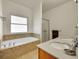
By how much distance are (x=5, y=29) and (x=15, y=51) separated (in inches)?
46.4

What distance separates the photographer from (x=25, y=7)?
15.8ft

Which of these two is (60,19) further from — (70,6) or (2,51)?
(2,51)

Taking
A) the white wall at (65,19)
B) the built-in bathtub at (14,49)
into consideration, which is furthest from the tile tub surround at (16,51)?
the white wall at (65,19)

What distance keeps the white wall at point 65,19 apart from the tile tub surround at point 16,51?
4.92 feet

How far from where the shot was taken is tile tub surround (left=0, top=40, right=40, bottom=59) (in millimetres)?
2551

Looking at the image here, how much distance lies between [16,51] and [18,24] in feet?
5.91

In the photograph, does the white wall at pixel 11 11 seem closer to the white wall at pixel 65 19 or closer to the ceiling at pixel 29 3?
the ceiling at pixel 29 3

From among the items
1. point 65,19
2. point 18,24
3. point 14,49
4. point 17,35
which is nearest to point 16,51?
point 14,49

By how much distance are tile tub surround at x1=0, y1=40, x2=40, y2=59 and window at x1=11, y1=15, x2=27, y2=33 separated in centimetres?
105

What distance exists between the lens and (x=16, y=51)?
120 inches

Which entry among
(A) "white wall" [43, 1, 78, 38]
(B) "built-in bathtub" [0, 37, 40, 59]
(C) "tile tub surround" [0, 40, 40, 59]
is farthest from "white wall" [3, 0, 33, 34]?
(A) "white wall" [43, 1, 78, 38]

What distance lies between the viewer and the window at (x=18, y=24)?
4.18 metres

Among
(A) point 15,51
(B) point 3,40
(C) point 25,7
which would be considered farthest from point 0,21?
(C) point 25,7

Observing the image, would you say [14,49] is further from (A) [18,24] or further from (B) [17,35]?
(A) [18,24]
